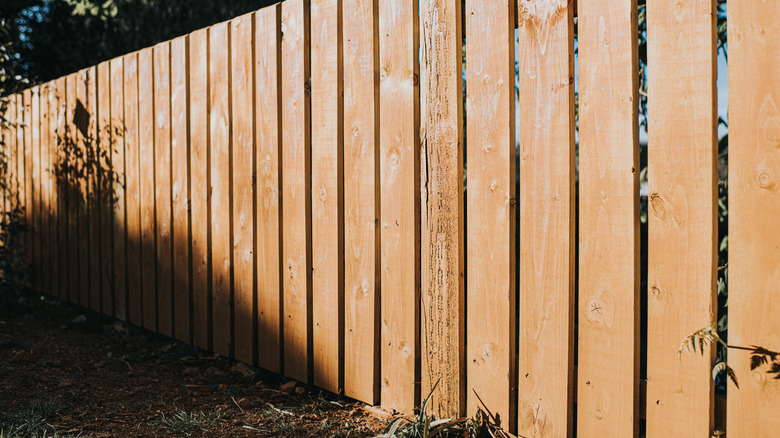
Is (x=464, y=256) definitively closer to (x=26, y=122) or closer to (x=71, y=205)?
(x=71, y=205)

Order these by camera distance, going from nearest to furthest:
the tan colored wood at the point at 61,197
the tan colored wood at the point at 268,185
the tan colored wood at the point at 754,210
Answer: the tan colored wood at the point at 754,210
the tan colored wood at the point at 268,185
the tan colored wood at the point at 61,197

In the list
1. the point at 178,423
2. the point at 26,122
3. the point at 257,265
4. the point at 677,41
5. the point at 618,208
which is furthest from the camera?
the point at 26,122

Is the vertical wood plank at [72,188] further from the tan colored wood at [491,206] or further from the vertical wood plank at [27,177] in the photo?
the tan colored wood at [491,206]

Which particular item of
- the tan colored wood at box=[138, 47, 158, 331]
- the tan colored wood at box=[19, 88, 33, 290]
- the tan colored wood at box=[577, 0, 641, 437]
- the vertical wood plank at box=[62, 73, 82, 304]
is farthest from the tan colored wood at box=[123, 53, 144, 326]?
the tan colored wood at box=[577, 0, 641, 437]

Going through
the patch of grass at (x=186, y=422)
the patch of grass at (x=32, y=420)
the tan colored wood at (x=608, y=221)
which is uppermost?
the tan colored wood at (x=608, y=221)

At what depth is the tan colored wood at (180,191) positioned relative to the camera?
349 cm

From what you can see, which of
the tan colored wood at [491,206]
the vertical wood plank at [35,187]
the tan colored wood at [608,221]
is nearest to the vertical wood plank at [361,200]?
the tan colored wood at [491,206]

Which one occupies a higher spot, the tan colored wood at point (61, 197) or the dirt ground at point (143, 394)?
the tan colored wood at point (61, 197)

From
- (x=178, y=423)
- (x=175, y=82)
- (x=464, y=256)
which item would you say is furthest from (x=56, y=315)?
(x=464, y=256)

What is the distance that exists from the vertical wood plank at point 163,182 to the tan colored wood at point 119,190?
445 mm

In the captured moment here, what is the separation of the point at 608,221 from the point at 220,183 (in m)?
2.16

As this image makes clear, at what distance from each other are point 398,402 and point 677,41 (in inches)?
64.2

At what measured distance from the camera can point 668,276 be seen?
1719 millimetres

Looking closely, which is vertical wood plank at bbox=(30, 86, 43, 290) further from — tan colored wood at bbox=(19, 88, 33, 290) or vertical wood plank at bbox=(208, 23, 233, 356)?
vertical wood plank at bbox=(208, 23, 233, 356)
